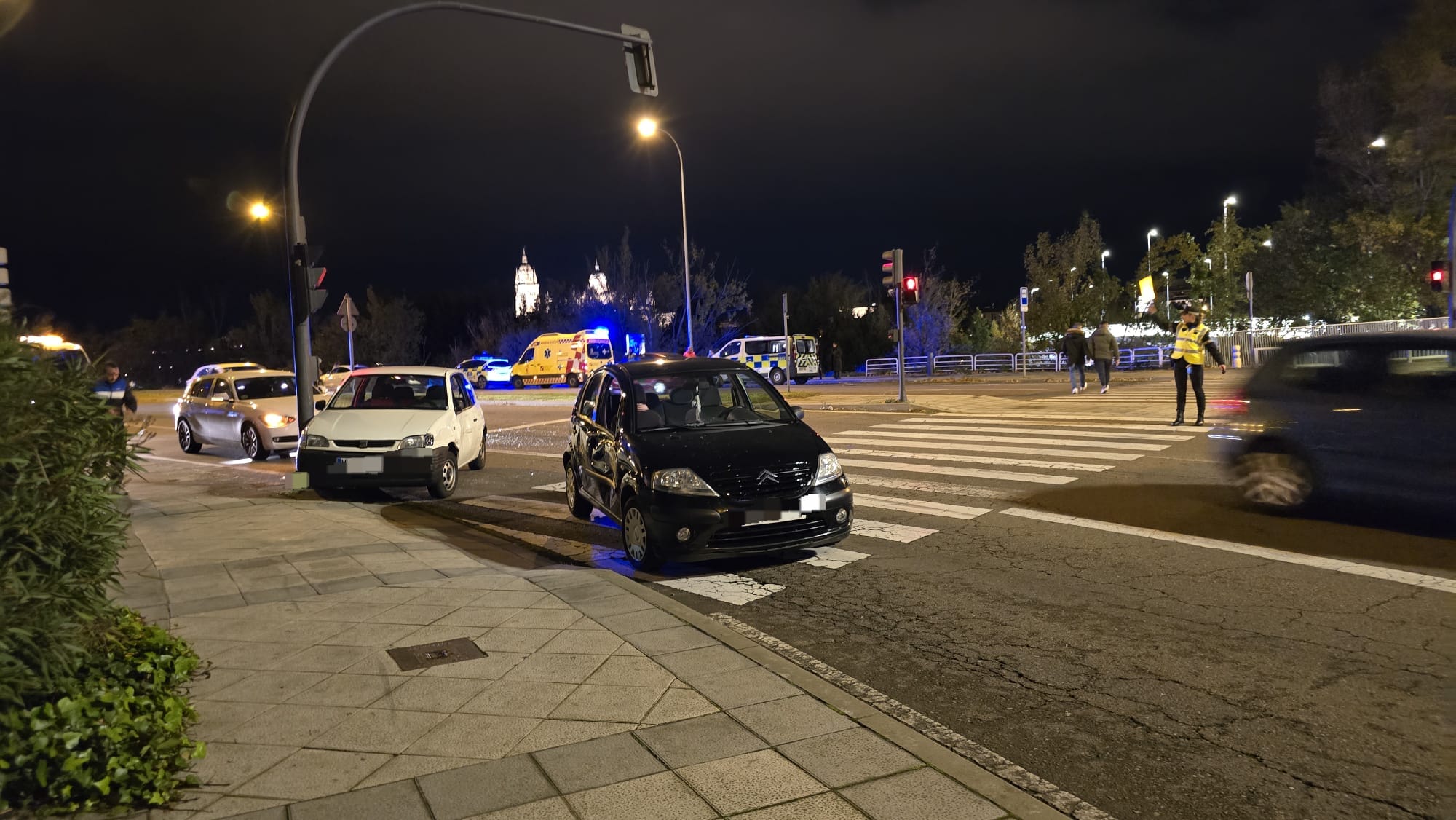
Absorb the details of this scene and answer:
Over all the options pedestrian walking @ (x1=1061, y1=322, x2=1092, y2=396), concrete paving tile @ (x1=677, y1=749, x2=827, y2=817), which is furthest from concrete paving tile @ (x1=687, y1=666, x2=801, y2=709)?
pedestrian walking @ (x1=1061, y1=322, x2=1092, y2=396)

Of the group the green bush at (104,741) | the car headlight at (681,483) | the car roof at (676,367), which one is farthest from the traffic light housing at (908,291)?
the green bush at (104,741)

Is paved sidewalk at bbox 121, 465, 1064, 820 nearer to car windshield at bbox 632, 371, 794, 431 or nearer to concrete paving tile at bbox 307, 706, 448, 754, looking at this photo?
concrete paving tile at bbox 307, 706, 448, 754

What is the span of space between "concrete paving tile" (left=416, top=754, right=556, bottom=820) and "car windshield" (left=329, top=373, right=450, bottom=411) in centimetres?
900

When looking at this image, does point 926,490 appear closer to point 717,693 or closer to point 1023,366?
point 717,693

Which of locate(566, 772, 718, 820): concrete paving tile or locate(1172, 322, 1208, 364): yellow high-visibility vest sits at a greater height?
locate(1172, 322, 1208, 364): yellow high-visibility vest

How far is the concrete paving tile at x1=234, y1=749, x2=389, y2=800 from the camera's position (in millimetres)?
3711

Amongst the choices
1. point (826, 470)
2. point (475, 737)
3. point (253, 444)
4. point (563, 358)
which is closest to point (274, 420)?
point (253, 444)

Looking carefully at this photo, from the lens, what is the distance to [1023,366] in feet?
116

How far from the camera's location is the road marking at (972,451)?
11.8 m

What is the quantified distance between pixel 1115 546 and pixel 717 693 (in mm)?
4310

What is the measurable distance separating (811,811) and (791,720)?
84cm

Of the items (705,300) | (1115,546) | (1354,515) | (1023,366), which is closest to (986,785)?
(1115,546)

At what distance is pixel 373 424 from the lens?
37.8 ft

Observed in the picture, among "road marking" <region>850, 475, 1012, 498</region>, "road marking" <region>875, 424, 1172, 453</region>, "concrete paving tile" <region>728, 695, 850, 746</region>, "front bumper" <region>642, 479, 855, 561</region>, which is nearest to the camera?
"concrete paving tile" <region>728, 695, 850, 746</region>
